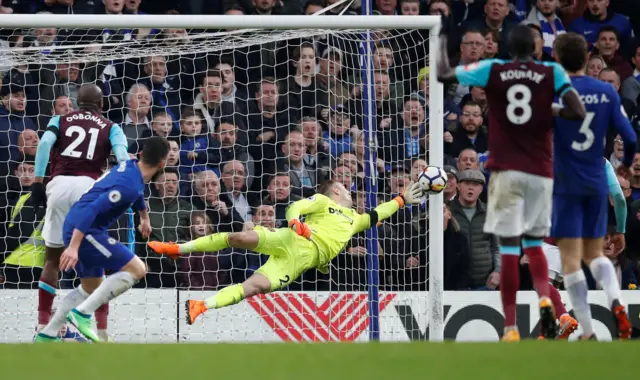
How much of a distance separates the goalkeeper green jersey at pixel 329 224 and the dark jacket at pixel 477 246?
3.35 feet

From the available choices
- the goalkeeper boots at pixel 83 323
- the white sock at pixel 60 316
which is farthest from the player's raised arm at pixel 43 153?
the goalkeeper boots at pixel 83 323

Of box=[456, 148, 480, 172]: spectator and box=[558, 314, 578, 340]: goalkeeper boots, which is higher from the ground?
box=[456, 148, 480, 172]: spectator

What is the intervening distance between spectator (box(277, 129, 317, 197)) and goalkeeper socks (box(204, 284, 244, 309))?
4.80 ft

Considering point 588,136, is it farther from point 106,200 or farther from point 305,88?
point 305,88

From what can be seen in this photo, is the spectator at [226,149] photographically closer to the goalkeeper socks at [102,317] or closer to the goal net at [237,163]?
the goal net at [237,163]

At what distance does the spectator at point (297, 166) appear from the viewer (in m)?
10.6

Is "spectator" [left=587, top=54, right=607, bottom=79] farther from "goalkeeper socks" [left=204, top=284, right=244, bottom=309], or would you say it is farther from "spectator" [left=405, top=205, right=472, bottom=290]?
"goalkeeper socks" [left=204, top=284, right=244, bottom=309]

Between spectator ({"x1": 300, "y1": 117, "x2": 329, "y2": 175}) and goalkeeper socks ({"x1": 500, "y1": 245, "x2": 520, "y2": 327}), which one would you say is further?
spectator ({"x1": 300, "y1": 117, "x2": 329, "y2": 175})

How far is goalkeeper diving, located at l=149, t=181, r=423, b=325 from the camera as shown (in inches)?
381

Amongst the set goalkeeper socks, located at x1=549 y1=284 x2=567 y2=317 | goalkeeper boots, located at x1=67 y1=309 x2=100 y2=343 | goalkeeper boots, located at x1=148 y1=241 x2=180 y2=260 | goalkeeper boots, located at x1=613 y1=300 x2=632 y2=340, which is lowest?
goalkeeper boots, located at x1=67 y1=309 x2=100 y2=343

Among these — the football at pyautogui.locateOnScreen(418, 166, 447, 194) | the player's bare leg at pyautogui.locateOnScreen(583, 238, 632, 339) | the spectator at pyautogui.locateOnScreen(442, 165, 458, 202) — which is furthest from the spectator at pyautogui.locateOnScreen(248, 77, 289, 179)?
the player's bare leg at pyautogui.locateOnScreen(583, 238, 632, 339)

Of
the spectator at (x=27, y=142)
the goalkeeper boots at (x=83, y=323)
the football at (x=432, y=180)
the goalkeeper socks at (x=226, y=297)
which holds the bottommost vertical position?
the goalkeeper socks at (x=226, y=297)

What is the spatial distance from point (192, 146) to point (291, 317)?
180 centimetres

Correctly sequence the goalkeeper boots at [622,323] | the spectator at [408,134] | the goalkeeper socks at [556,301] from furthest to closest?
the spectator at [408,134] → the goalkeeper socks at [556,301] → the goalkeeper boots at [622,323]
